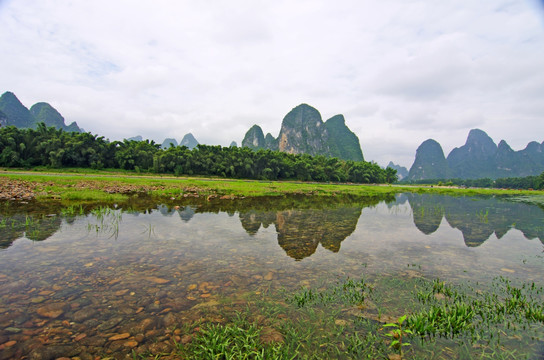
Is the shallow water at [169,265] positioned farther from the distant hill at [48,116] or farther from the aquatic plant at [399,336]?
the distant hill at [48,116]

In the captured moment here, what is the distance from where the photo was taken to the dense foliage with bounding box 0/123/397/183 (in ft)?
143

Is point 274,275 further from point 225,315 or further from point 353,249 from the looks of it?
point 353,249

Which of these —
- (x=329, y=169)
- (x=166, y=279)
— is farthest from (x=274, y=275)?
(x=329, y=169)

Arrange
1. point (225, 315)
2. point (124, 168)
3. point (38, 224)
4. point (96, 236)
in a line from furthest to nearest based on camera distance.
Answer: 1. point (124, 168)
2. point (38, 224)
3. point (96, 236)
4. point (225, 315)

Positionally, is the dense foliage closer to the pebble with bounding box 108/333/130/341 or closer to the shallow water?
the shallow water

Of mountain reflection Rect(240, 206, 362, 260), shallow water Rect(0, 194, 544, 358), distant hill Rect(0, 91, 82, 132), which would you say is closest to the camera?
shallow water Rect(0, 194, 544, 358)

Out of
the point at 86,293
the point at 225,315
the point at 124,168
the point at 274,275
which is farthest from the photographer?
the point at 124,168

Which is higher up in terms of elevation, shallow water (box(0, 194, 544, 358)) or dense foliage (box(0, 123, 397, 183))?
dense foliage (box(0, 123, 397, 183))

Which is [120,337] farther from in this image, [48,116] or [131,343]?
[48,116]

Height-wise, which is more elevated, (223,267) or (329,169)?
(329,169)

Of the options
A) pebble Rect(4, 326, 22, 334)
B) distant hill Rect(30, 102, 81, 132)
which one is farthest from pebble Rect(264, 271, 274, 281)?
distant hill Rect(30, 102, 81, 132)

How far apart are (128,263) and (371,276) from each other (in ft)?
20.3

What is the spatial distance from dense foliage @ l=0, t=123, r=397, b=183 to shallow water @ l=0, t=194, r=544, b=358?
43185mm

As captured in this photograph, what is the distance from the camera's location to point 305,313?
159 inches
